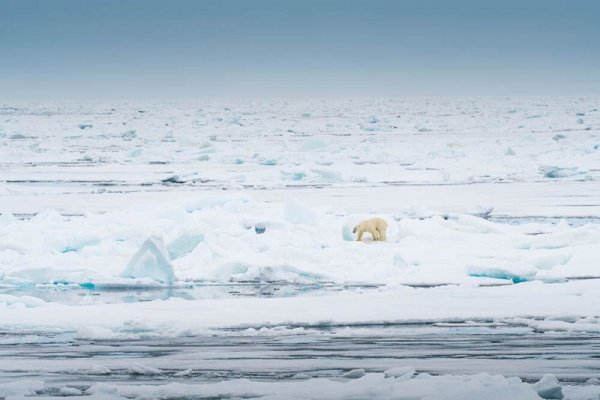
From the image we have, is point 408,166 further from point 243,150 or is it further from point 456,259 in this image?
point 456,259

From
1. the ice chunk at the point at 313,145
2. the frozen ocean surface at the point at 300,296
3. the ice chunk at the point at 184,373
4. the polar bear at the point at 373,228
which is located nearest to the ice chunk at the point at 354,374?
the frozen ocean surface at the point at 300,296

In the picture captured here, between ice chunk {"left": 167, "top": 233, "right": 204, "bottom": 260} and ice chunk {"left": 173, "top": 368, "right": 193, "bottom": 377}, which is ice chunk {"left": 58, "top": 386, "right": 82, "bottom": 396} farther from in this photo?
ice chunk {"left": 167, "top": 233, "right": 204, "bottom": 260}

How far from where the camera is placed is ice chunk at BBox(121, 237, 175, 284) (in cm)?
679

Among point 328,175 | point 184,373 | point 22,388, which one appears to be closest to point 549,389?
point 184,373

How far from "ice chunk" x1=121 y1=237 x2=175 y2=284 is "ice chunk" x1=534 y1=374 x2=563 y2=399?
11.3 ft

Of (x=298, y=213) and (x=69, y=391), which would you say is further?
(x=298, y=213)

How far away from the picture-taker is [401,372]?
4246mm

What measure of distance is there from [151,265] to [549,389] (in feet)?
11.9

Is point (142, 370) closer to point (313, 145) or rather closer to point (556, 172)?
point (556, 172)

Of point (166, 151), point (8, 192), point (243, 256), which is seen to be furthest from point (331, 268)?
point (166, 151)

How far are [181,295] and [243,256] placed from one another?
1.03 metres

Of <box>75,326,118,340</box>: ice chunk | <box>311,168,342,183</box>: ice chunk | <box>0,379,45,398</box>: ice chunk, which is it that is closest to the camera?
<box>0,379,45,398</box>: ice chunk

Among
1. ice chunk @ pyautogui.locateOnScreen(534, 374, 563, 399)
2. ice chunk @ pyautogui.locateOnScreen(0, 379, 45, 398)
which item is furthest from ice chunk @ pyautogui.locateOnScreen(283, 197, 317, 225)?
ice chunk @ pyautogui.locateOnScreen(534, 374, 563, 399)

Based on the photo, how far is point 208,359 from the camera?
463cm
